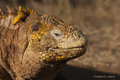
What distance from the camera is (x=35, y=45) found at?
3.50 m

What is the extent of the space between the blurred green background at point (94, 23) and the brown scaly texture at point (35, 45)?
3070 mm

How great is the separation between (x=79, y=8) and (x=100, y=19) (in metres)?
1.98

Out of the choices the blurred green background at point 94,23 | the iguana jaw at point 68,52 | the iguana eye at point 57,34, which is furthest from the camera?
the blurred green background at point 94,23

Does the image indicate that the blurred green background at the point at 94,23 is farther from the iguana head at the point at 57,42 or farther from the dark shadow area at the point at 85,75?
the iguana head at the point at 57,42

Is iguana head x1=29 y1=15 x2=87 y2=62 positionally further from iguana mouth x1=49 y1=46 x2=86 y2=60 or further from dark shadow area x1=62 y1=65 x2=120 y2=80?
dark shadow area x1=62 y1=65 x2=120 y2=80

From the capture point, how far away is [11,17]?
3.99 m

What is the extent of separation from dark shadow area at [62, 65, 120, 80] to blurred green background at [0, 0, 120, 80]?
40 mm

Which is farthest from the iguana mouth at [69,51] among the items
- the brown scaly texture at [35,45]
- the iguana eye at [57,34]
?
the iguana eye at [57,34]

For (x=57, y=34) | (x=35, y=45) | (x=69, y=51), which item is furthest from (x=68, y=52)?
(x=35, y=45)

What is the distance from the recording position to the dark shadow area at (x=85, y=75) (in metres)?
6.51

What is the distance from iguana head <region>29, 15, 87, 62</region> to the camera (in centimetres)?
339

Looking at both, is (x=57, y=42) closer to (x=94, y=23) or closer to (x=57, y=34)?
(x=57, y=34)

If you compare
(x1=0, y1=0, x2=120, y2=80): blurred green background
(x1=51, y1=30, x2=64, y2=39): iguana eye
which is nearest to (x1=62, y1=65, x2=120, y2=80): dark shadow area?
(x1=0, y1=0, x2=120, y2=80): blurred green background

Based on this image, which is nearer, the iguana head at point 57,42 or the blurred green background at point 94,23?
the iguana head at point 57,42
